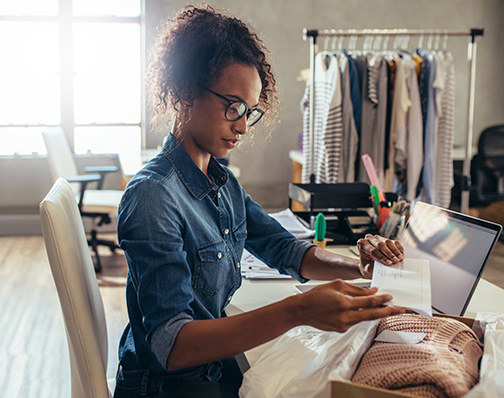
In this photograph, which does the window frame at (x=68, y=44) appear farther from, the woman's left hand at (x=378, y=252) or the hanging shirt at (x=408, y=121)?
the woman's left hand at (x=378, y=252)

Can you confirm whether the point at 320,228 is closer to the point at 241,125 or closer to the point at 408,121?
the point at 241,125

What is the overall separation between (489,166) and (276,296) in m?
3.57

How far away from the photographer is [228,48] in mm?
1069

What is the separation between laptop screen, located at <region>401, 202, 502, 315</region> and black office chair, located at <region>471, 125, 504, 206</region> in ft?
10.8

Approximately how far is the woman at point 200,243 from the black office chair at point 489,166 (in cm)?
352

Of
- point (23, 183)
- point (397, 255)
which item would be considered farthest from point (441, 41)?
point (397, 255)

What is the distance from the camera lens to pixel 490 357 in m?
0.79

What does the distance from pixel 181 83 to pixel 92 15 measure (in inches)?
168

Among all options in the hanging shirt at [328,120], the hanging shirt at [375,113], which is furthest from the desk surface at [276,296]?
the hanging shirt at [375,113]

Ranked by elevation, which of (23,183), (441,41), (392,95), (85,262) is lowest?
(23,183)

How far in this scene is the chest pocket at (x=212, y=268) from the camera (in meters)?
1.03

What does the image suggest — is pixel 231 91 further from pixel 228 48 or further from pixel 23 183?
pixel 23 183

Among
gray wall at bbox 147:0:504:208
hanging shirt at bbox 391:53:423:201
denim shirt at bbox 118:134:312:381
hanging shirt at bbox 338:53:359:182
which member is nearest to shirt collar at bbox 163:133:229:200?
denim shirt at bbox 118:134:312:381

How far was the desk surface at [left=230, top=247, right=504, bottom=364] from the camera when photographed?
1278 millimetres
